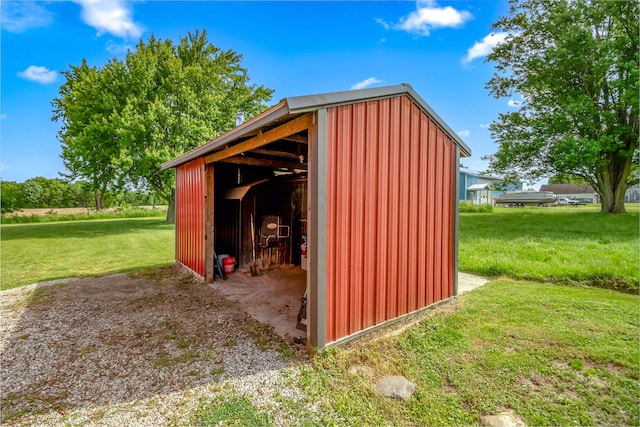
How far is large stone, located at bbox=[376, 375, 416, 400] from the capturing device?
2.28 metres

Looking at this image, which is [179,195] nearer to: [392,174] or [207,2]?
[207,2]

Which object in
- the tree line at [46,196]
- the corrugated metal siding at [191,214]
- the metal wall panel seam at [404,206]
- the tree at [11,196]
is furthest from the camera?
the tree line at [46,196]

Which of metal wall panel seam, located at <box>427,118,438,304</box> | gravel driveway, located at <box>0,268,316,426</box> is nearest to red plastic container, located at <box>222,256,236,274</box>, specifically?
gravel driveway, located at <box>0,268,316,426</box>

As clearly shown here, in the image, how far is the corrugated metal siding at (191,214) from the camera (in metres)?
5.64

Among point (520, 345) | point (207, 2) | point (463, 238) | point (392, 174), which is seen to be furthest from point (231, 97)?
point (520, 345)

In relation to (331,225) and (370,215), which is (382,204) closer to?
(370,215)

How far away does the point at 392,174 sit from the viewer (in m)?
3.46

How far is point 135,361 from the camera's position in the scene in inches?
111

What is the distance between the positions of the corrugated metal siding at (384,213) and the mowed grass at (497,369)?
365mm

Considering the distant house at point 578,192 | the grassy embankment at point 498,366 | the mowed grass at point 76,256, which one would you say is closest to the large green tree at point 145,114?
the mowed grass at point 76,256

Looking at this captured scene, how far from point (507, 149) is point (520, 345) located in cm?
1305

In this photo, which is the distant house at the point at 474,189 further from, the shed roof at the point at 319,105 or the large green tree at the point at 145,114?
the shed roof at the point at 319,105

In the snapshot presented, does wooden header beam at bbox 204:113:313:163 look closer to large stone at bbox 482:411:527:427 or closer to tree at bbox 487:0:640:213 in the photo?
large stone at bbox 482:411:527:427

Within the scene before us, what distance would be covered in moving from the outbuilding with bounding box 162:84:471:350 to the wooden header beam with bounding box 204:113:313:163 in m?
0.01
